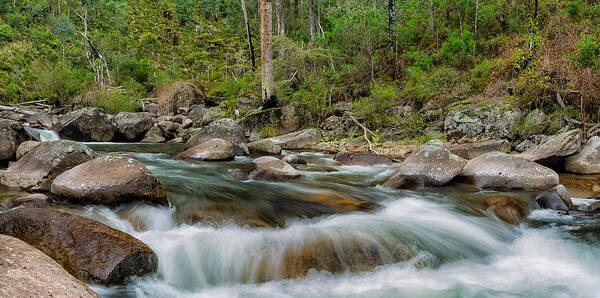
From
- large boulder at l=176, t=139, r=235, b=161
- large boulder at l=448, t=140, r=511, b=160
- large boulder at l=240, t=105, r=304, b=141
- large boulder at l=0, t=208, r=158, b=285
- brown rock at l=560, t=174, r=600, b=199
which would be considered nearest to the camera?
large boulder at l=0, t=208, r=158, b=285

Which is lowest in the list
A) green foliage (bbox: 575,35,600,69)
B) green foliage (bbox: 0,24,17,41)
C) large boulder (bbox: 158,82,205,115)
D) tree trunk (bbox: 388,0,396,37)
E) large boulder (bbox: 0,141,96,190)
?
large boulder (bbox: 0,141,96,190)

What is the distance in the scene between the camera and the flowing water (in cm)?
349

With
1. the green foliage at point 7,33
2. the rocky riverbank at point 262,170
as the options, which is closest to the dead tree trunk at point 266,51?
the rocky riverbank at point 262,170

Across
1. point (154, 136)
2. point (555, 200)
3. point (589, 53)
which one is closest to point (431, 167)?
point (555, 200)

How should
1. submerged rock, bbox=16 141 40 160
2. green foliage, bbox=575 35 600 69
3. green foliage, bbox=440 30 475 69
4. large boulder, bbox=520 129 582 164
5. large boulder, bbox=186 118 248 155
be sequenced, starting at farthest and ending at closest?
1. green foliage, bbox=440 30 475 69
2. large boulder, bbox=186 118 248 155
3. green foliage, bbox=575 35 600 69
4. large boulder, bbox=520 129 582 164
5. submerged rock, bbox=16 141 40 160

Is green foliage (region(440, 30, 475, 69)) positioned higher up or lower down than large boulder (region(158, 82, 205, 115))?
higher up

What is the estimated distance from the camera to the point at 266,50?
46.0 ft

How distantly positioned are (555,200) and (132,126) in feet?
45.0

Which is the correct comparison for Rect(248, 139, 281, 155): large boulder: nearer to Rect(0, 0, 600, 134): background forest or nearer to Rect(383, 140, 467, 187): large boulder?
Rect(0, 0, 600, 134): background forest

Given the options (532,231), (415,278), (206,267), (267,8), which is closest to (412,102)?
(267,8)

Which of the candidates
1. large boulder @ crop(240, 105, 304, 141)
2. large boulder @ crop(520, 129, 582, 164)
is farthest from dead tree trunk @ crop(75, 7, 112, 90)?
large boulder @ crop(520, 129, 582, 164)

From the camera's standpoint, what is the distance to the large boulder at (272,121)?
44.5 feet

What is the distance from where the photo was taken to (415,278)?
3697mm

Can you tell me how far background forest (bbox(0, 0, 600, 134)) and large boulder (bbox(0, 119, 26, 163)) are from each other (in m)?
8.86
